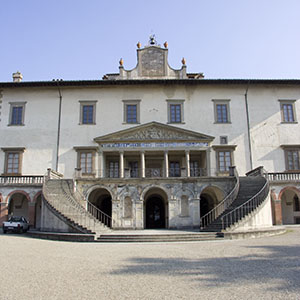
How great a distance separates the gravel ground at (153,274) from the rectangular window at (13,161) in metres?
16.3

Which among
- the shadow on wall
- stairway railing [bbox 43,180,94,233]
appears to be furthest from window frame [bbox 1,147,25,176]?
the shadow on wall

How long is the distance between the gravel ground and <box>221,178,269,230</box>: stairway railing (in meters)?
6.27

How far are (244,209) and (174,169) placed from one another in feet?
33.0

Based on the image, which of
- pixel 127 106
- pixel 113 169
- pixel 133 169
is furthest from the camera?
pixel 127 106

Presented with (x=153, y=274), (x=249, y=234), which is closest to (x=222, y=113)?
(x=249, y=234)

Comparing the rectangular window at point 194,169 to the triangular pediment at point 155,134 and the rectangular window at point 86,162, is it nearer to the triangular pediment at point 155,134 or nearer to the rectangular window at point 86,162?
the triangular pediment at point 155,134

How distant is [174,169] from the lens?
29391 mm

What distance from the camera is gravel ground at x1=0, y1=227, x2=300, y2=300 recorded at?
6852mm

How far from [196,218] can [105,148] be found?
9.77 metres

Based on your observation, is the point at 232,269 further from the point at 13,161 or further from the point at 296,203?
the point at 13,161

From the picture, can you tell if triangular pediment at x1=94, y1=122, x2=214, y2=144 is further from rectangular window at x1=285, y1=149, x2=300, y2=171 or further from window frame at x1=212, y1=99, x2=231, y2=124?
rectangular window at x1=285, y1=149, x2=300, y2=171

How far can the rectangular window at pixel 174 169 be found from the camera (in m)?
29.3

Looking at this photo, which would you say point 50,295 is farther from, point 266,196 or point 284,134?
point 284,134

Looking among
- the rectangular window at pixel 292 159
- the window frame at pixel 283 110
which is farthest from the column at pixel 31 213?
the window frame at pixel 283 110
